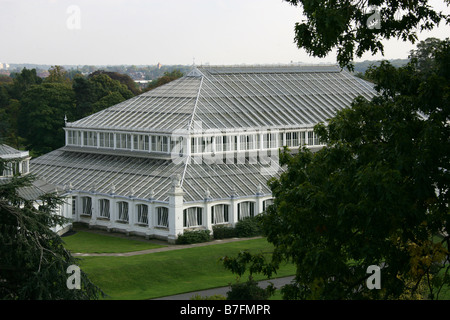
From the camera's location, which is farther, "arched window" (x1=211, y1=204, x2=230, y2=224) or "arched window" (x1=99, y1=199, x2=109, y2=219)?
"arched window" (x1=99, y1=199, x2=109, y2=219)

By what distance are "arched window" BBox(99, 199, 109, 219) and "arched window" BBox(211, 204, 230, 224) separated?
33.0ft

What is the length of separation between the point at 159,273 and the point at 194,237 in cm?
1057

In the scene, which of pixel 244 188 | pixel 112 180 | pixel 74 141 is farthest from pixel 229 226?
pixel 74 141

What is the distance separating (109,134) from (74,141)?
611cm

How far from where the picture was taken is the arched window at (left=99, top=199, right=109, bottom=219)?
69844mm

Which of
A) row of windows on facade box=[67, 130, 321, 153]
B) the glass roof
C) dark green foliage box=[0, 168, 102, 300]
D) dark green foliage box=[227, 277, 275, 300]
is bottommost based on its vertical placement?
dark green foliage box=[227, 277, 275, 300]

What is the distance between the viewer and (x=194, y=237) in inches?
2496

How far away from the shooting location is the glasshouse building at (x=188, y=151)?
66.6 metres

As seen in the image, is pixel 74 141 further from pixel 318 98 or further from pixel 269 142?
pixel 318 98

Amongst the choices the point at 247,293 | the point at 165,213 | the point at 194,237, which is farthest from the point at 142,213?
the point at 247,293

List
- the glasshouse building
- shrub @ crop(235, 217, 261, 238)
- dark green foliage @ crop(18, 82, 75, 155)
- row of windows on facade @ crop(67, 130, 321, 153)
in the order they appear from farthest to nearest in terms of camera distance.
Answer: dark green foliage @ crop(18, 82, 75, 155)
row of windows on facade @ crop(67, 130, 321, 153)
the glasshouse building
shrub @ crop(235, 217, 261, 238)

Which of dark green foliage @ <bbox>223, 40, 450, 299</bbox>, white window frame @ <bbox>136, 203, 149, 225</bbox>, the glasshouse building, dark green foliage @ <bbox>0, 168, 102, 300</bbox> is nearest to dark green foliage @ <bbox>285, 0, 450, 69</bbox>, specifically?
dark green foliage @ <bbox>223, 40, 450, 299</bbox>

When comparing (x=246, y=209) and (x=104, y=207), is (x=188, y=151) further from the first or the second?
(x=104, y=207)

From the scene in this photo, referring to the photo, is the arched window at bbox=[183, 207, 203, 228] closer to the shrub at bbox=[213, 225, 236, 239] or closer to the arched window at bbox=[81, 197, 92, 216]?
the shrub at bbox=[213, 225, 236, 239]
